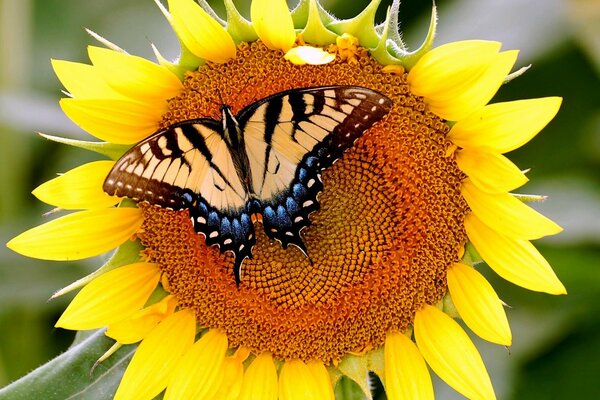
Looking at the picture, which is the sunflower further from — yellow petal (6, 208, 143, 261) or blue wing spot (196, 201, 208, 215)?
blue wing spot (196, 201, 208, 215)

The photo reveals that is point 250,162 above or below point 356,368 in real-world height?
above

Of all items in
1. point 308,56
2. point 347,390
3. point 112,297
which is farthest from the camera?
point 347,390

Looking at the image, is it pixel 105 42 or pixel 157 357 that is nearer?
pixel 105 42

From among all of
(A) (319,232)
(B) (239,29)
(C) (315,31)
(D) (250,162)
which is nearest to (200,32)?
(B) (239,29)

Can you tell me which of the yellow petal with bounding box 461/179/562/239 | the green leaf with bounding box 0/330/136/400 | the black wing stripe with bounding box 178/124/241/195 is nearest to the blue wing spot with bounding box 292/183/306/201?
the black wing stripe with bounding box 178/124/241/195

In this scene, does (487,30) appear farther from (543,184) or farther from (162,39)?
(162,39)

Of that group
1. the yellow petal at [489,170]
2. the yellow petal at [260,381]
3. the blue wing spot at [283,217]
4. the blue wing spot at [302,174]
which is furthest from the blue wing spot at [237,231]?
the yellow petal at [489,170]

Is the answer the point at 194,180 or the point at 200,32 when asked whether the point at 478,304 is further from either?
the point at 200,32
